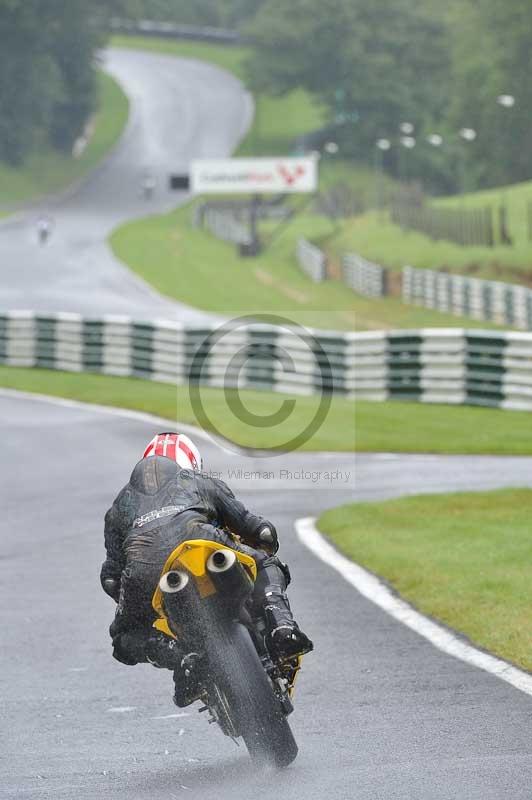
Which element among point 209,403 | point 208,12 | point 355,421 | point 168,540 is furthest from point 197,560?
point 208,12

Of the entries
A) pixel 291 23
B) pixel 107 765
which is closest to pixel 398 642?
pixel 107 765

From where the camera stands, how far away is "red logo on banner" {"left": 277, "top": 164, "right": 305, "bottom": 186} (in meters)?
79.8

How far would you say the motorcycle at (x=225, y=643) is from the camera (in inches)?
249

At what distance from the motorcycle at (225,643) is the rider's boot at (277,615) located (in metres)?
0.25

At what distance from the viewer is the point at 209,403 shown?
2512 centimetres

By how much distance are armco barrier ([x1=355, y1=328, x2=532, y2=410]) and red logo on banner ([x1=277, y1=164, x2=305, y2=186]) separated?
182ft

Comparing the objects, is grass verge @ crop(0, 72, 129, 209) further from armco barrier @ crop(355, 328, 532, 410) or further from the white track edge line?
the white track edge line

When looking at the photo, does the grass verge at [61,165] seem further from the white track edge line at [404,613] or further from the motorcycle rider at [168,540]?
the motorcycle rider at [168,540]

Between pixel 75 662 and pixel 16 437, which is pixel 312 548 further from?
pixel 16 437

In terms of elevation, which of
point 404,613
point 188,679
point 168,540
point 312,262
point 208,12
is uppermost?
point 168,540

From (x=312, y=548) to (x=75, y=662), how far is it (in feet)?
13.2

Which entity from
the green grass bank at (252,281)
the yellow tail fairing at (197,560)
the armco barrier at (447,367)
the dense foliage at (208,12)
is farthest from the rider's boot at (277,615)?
the dense foliage at (208,12)

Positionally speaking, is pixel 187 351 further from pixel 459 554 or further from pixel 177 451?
pixel 177 451

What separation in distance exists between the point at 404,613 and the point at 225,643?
3822 millimetres
